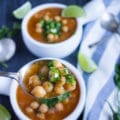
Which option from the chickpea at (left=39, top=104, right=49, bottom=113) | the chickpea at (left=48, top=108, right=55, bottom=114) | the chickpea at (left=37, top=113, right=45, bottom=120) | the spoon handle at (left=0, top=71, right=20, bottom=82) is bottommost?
the chickpea at (left=37, top=113, right=45, bottom=120)

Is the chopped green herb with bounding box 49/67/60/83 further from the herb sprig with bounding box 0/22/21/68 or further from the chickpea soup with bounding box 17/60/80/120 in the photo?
the herb sprig with bounding box 0/22/21/68

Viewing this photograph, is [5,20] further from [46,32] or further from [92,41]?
[92,41]

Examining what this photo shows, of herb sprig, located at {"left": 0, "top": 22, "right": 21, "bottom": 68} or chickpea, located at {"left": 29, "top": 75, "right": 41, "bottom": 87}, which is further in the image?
herb sprig, located at {"left": 0, "top": 22, "right": 21, "bottom": 68}

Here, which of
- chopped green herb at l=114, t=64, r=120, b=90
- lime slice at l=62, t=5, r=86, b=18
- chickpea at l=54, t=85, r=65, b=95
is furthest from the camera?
lime slice at l=62, t=5, r=86, b=18

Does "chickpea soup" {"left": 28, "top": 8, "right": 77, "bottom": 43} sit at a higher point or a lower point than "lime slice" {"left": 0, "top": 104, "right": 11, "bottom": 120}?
higher

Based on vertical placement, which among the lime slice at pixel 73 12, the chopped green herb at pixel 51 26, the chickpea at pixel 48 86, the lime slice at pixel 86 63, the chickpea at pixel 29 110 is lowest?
the chickpea at pixel 29 110

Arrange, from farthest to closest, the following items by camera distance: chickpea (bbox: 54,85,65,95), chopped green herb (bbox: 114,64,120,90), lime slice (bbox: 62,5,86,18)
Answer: lime slice (bbox: 62,5,86,18) → chopped green herb (bbox: 114,64,120,90) → chickpea (bbox: 54,85,65,95)

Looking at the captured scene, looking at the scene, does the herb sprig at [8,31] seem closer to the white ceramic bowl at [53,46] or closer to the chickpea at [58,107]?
the white ceramic bowl at [53,46]

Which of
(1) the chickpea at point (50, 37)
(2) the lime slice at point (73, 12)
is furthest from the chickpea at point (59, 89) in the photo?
(2) the lime slice at point (73, 12)

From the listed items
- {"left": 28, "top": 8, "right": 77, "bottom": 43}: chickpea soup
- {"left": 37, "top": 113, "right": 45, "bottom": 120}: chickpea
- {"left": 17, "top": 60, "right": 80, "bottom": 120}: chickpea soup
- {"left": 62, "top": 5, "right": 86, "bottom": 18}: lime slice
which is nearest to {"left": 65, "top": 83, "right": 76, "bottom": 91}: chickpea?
{"left": 17, "top": 60, "right": 80, "bottom": 120}: chickpea soup
